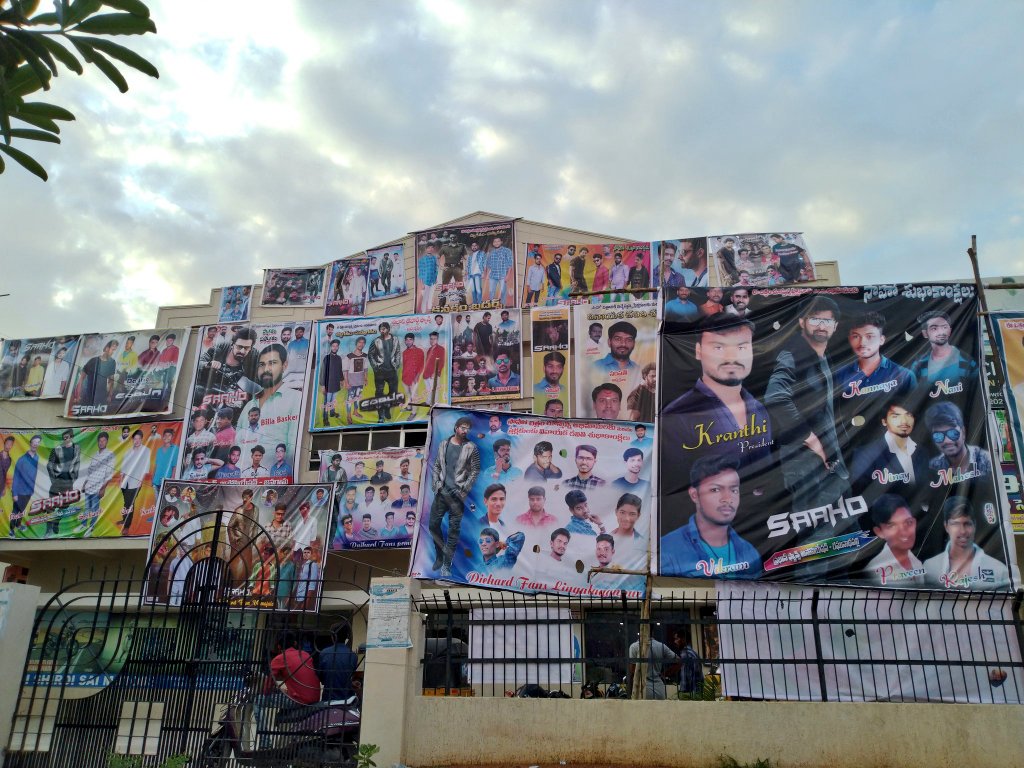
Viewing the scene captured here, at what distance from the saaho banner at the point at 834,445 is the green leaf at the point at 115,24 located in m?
7.83

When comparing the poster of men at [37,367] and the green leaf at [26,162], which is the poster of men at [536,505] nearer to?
the green leaf at [26,162]

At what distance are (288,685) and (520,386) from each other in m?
11.6

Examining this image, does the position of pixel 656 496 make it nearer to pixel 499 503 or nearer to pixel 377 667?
pixel 499 503

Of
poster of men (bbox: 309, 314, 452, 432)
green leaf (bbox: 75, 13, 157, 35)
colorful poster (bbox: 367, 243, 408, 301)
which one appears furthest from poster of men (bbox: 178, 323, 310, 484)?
green leaf (bbox: 75, 13, 157, 35)

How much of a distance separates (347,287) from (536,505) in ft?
42.4

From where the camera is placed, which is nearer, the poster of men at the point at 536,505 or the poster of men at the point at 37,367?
the poster of men at the point at 536,505

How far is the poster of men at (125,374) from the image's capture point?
68.4 feet

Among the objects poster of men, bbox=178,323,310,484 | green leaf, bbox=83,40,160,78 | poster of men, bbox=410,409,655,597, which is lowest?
poster of men, bbox=410,409,655,597

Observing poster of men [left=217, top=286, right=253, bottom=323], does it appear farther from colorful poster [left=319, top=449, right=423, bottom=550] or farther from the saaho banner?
the saaho banner

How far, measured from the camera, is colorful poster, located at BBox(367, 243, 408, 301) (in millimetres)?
21344

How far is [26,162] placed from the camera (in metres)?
4.41

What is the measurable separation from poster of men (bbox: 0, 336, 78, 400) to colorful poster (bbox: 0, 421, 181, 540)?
1580 millimetres

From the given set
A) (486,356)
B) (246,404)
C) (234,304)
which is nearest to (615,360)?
(486,356)

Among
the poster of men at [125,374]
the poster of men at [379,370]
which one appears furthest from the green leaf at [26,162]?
the poster of men at [125,374]
